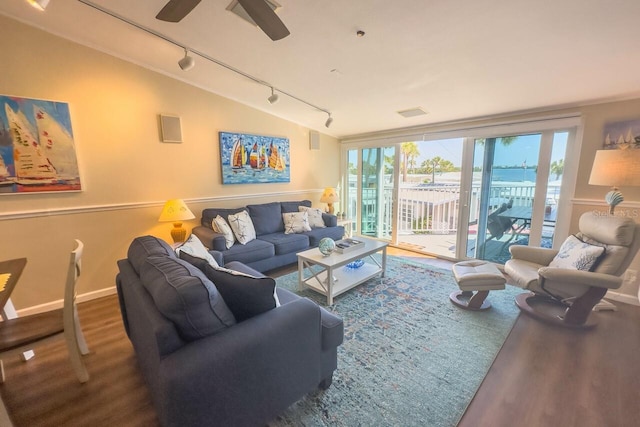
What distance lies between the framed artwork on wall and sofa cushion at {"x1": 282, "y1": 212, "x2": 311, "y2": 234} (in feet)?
11.6

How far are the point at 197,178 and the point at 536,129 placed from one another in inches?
168

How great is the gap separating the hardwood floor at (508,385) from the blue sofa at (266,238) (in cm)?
123

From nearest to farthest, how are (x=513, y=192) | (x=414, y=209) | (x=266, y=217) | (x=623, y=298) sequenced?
(x=623, y=298) → (x=513, y=192) → (x=266, y=217) → (x=414, y=209)

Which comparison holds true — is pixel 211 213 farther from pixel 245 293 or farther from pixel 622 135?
pixel 622 135

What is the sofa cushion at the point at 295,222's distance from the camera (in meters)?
3.90

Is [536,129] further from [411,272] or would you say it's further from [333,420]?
[333,420]

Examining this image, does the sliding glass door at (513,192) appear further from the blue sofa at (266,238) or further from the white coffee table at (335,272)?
the blue sofa at (266,238)

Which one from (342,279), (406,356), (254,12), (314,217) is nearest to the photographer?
(254,12)

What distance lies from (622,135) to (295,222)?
148 inches

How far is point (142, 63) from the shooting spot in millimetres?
2883

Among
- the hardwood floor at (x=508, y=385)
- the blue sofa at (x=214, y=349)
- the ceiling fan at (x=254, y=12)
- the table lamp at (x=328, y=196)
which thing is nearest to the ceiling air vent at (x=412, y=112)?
the table lamp at (x=328, y=196)

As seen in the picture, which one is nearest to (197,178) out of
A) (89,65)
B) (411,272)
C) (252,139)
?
(252,139)

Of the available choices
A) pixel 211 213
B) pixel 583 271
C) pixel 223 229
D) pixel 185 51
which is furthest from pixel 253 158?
pixel 583 271

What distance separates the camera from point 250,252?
10.3 ft
